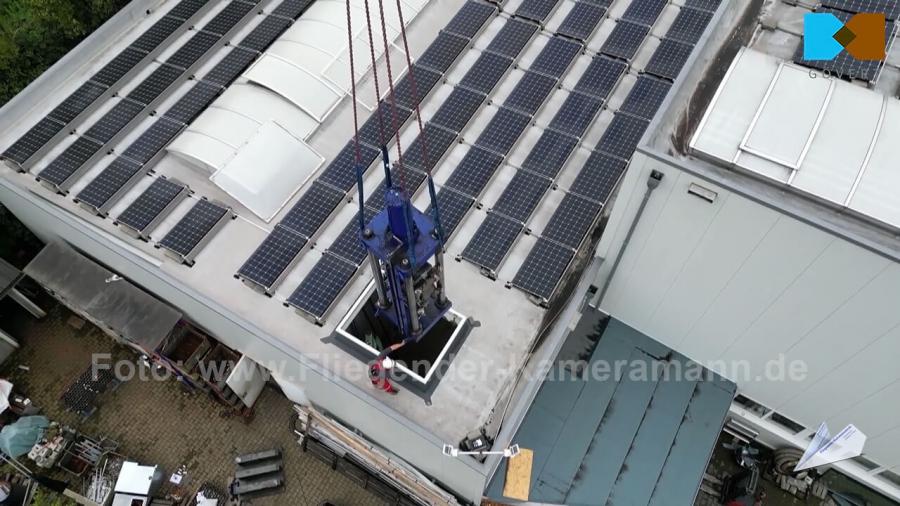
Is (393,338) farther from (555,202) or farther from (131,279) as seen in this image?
(131,279)

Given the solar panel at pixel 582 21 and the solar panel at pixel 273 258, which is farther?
the solar panel at pixel 582 21

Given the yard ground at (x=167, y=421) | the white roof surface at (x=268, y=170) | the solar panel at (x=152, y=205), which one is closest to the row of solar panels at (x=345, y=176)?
the white roof surface at (x=268, y=170)

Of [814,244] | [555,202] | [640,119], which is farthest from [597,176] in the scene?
[814,244]

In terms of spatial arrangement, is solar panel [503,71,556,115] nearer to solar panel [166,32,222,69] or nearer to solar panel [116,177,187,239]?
solar panel [116,177,187,239]

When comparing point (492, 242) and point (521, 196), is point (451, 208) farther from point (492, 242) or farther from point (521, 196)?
point (521, 196)

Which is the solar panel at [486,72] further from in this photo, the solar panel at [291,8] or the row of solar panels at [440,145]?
the solar panel at [291,8]

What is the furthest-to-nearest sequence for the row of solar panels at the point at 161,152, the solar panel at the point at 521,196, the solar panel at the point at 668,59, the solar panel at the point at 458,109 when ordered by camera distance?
the solar panel at the point at 668,59 < the solar panel at the point at 458,109 < the row of solar panels at the point at 161,152 < the solar panel at the point at 521,196
